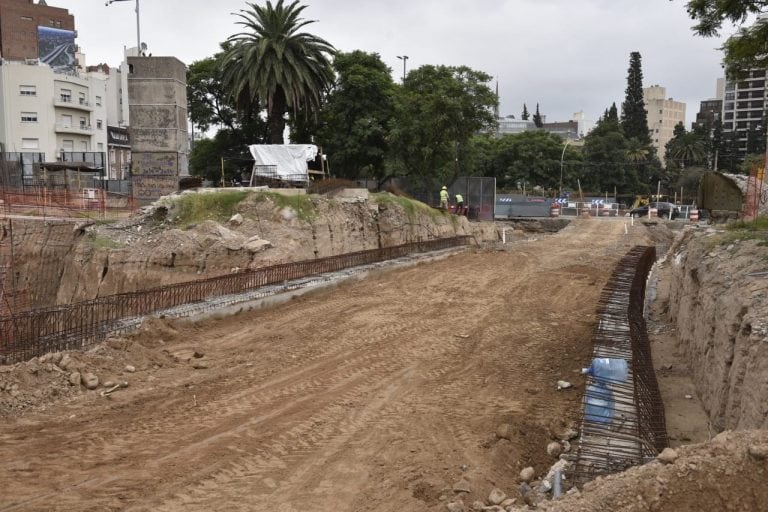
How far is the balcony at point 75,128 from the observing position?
51062 millimetres

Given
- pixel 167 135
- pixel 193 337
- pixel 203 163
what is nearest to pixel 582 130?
pixel 203 163

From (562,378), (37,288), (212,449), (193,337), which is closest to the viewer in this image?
(212,449)

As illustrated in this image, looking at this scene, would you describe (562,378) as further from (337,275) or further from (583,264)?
(583,264)

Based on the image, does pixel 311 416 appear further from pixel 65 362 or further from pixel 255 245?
pixel 255 245

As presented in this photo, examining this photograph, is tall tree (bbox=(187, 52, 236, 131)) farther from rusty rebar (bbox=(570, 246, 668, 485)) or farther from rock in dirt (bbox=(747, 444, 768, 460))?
rock in dirt (bbox=(747, 444, 768, 460))

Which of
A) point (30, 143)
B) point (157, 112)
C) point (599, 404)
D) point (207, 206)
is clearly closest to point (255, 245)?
point (207, 206)

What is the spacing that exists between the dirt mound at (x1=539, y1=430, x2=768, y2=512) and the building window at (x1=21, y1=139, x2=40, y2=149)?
185 ft

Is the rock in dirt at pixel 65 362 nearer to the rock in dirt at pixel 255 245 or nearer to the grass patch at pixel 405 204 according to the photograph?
the rock in dirt at pixel 255 245

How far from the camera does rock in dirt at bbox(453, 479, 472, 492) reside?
5.96m

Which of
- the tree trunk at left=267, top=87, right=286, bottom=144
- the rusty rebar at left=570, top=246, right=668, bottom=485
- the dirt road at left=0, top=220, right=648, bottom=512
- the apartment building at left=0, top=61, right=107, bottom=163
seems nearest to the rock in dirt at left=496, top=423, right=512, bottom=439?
the dirt road at left=0, top=220, right=648, bottom=512

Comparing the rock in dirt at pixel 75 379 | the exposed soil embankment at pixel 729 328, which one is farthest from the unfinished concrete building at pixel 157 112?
the exposed soil embankment at pixel 729 328

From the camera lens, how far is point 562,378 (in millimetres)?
9625

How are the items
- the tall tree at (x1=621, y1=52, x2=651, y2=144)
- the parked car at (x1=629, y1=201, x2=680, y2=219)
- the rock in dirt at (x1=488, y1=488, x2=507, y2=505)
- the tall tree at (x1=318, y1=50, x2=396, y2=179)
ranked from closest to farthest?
the rock in dirt at (x1=488, y1=488, x2=507, y2=505), the tall tree at (x1=318, y1=50, x2=396, y2=179), the parked car at (x1=629, y1=201, x2=680, y2=219), the tall tree at (x1=621, y1=52, x2=651, y2=144)

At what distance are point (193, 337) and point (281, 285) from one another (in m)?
4.51
